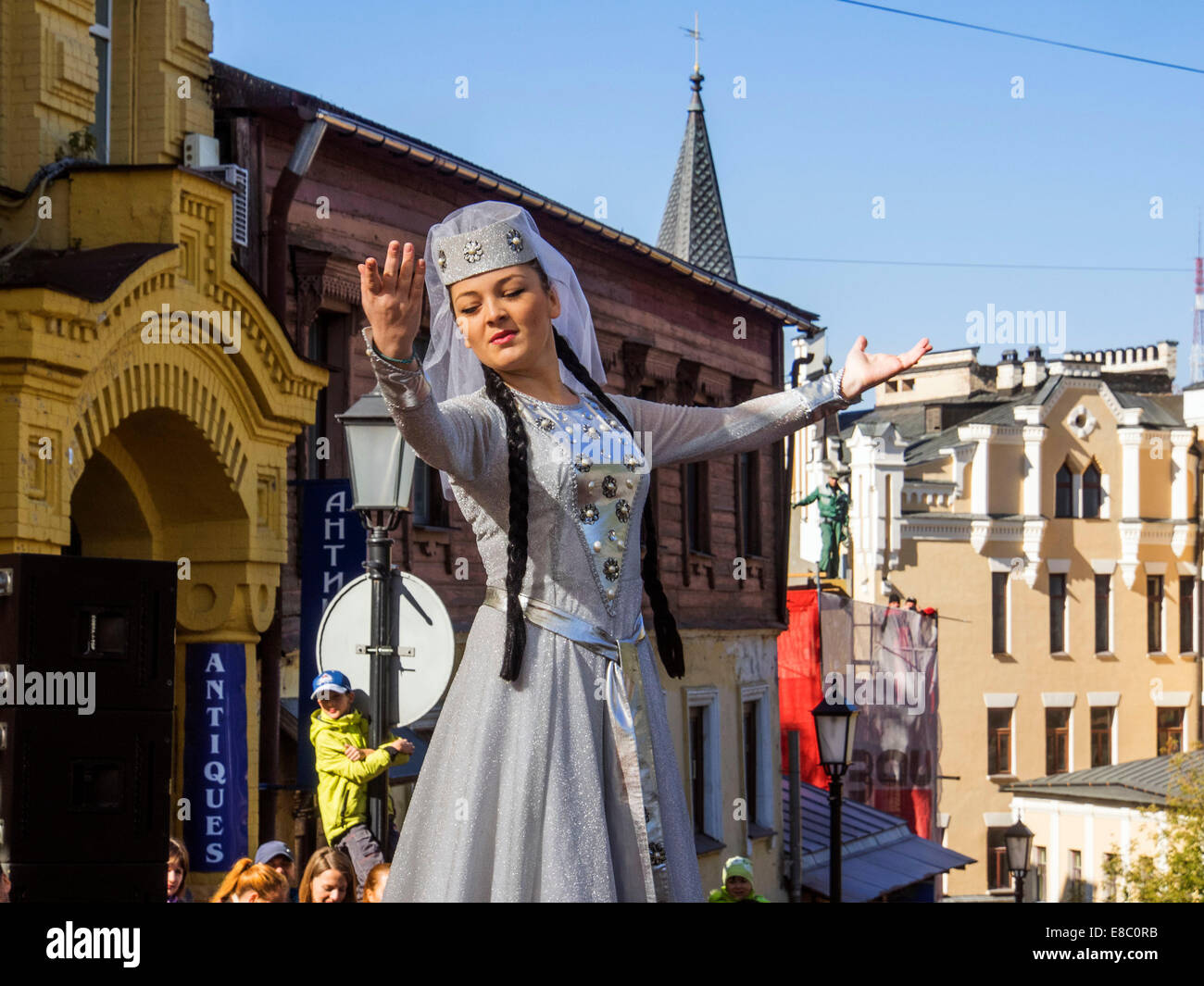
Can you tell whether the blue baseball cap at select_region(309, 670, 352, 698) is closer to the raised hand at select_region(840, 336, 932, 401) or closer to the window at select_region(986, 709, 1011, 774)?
the raised hand at select_region(840, 336, 932, 401)

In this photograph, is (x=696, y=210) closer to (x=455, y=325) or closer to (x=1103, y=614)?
(x=1103, y=614)

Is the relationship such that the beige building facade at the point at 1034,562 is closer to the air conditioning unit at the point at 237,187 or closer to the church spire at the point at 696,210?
the church spire at the point at 696,210

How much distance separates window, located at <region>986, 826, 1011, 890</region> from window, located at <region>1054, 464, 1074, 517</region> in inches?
283

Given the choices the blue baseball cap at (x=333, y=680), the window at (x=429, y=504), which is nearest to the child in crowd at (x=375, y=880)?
the blue baseball cap at (x=333, y=680)

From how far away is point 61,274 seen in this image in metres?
10.7

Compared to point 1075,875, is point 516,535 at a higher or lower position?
higher

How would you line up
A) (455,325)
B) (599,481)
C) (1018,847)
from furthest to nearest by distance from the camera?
(1018,847)
(455,325)
(599,481)

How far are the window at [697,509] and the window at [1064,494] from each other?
21.0 m

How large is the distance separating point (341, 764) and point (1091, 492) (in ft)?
120

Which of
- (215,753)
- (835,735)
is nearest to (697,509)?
(835,735)

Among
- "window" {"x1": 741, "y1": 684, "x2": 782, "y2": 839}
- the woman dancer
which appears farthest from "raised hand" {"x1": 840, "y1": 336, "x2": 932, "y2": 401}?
"window" {"x1": 741, "y1": 684, "x2": 782, "y2": 839}

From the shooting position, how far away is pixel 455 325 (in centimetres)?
428
